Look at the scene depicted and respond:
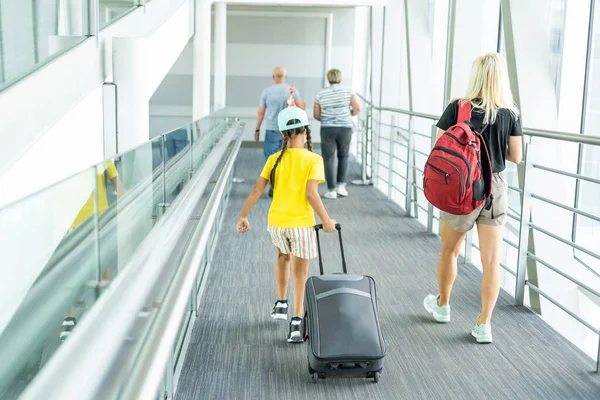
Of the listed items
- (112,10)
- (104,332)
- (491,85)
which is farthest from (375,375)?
(112,10)

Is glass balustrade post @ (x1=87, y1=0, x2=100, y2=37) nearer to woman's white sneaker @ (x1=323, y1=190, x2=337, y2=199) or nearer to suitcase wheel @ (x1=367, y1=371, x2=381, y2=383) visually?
suitcase wheel @ (x1=367, y1=371, x2=381, y2=383)

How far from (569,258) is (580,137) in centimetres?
210

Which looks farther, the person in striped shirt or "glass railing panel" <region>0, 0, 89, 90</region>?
the person in striped shirt

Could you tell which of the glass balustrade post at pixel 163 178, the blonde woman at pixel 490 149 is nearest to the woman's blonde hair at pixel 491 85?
the blonde woman at pixel 490 149

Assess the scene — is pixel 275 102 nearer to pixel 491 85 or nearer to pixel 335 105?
pixel 335 105

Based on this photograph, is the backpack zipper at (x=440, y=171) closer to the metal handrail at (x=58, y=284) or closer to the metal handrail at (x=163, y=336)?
the metal handrail at (x=163, y=336)

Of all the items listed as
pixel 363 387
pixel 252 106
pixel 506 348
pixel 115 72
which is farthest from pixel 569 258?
pixel 252 106

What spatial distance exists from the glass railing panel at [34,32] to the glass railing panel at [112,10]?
0.52 metres

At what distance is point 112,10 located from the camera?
16.4ft

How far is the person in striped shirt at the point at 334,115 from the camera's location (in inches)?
350

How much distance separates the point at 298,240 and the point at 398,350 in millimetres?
815

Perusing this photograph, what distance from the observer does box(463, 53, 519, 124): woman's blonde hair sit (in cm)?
365

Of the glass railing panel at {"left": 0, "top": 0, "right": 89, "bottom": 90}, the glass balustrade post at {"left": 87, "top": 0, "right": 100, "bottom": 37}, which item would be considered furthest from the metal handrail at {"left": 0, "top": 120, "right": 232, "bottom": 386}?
the glass balustrade post at {"left": 87, "top": 0, "right": 100, "bottom": 37}

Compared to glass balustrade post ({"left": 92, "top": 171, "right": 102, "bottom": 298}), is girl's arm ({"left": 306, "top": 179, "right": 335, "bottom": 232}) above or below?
below
